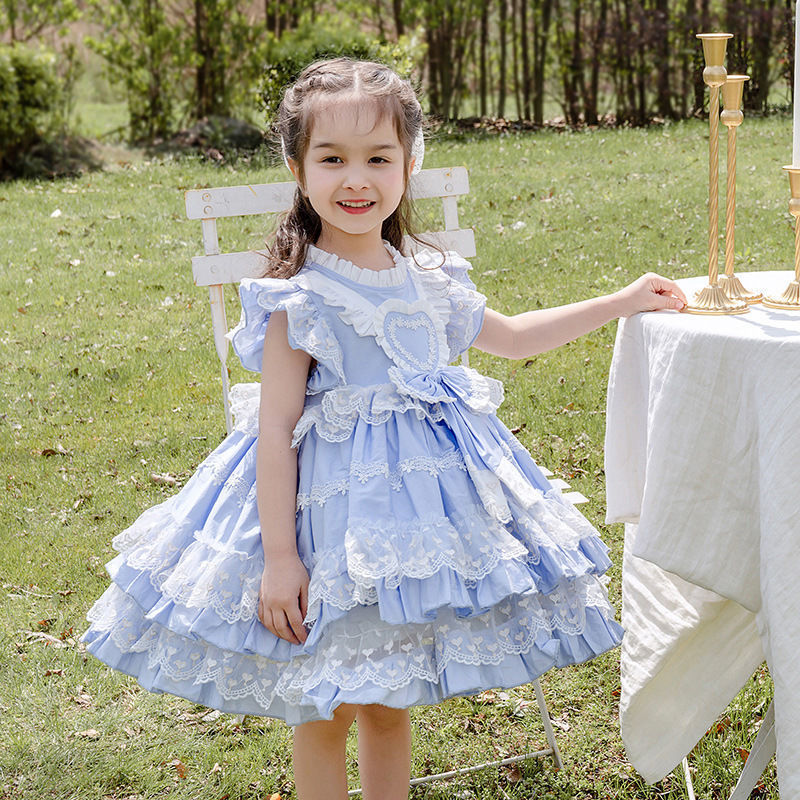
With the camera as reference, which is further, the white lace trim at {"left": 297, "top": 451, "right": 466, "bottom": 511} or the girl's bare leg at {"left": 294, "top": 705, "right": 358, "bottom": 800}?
the girl's bare leg at {"left": 294, "top": 705, "right": 358, "bottom": 800}

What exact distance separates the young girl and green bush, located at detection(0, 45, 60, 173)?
26.7 ft

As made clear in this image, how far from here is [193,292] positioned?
248 inches

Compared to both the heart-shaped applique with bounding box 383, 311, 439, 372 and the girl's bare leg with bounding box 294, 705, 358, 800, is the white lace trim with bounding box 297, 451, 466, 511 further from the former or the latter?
the girl's bare leg with bounding box 294, 705, 358, 800

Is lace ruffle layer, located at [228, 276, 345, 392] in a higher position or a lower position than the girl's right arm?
higher

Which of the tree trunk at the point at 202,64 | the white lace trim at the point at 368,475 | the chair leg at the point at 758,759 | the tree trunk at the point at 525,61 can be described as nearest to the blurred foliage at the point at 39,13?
the tree trunk at the point at 202,64

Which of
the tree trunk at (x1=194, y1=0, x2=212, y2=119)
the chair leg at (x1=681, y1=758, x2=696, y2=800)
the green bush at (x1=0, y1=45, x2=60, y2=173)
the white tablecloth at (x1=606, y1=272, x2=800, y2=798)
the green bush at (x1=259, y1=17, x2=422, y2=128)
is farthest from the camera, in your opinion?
the tree trunk at (x1=194, y1=0, x2=212, y2=119)

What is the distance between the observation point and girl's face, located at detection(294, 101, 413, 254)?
1.90 m

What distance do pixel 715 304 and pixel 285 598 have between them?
922mm

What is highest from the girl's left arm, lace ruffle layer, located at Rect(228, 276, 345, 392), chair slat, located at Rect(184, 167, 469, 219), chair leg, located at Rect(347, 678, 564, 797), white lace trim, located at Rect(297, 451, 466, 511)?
chair slat, located at Rect(184, 167, 469, 219)

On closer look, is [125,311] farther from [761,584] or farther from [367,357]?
[761,584]

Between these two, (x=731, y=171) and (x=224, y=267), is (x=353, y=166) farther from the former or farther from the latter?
(x=224, y=267)

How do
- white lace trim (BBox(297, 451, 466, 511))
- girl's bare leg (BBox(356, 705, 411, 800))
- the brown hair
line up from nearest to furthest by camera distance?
white lace trim (BBox(297, 451, 466, 511)), the brown hair, girl's bare leg (BBox(356, 705, 411, 800))

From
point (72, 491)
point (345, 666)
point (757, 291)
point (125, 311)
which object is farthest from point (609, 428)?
point (125, 311)

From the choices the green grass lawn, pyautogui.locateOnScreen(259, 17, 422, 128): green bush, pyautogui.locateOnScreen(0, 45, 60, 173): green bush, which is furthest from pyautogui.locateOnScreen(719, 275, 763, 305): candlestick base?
pyautogui.locateOnScreen(0, 45, 60, 173): green bush
